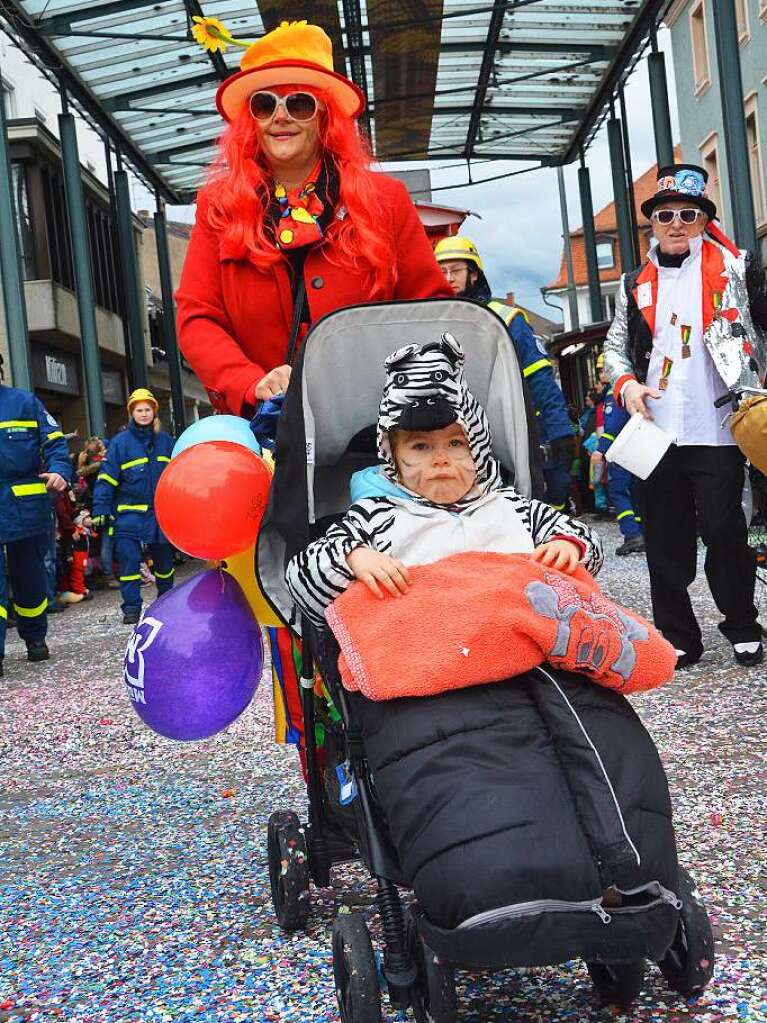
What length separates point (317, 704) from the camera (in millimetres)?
3166

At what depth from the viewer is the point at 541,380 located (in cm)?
702

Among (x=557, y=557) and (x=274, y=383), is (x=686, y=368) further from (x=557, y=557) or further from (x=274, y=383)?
(x=557, y=557)

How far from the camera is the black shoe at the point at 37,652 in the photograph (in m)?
8.70

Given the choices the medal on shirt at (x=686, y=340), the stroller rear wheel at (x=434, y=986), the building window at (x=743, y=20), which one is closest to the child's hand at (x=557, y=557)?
the stroller rear wheel at (x=434, y=986)

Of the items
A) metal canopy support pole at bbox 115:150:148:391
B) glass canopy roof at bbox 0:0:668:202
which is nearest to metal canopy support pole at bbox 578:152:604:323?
glass canopy roof at bbox 0:0:668:202

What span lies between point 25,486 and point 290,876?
5656 mm

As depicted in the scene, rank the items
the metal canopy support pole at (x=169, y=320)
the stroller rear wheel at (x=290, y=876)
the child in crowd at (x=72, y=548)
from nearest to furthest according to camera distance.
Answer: the stroller rear wheel at (x=290, y=876) < the child in crowd at (x=72, y=548) < the metal canopy support pole at (x=169, y=320)

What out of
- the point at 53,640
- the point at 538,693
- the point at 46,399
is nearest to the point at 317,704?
the point at 538,693

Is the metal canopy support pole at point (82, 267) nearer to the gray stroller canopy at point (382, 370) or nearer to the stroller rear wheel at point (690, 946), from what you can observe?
the gray stroller canopy at point (382, 370)

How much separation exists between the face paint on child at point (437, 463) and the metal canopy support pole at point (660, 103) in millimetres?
14826

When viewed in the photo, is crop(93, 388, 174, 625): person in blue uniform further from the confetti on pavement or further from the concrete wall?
the concrete wall

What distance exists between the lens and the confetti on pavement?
2689 mm

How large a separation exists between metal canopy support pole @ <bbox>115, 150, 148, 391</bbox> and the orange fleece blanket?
1907 centimetres

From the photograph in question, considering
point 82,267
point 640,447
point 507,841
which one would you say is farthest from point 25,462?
point 82,267
